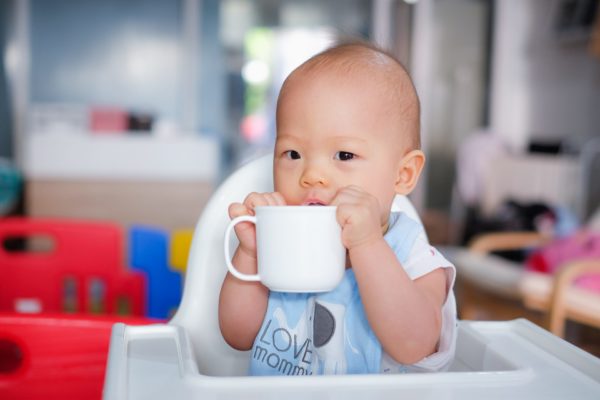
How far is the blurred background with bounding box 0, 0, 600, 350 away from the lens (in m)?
3.74

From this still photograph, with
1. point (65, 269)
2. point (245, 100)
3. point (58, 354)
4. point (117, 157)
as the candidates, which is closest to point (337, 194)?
point (58, 354)

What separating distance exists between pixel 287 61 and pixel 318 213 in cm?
481

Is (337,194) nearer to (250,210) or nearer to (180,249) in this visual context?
(250,210)

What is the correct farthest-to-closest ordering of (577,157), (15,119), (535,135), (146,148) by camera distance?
1. (535,135)
2. (15,119)
3. (577,157)
4. (146,148)

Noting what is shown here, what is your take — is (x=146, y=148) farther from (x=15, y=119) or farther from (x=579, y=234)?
(x=579, y=234)

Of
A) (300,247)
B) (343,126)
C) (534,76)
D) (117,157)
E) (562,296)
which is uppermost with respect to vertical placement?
(534,76)

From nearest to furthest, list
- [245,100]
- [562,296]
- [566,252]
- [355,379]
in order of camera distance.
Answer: [355,379] → [562,296] → [566,252] → [245,100]

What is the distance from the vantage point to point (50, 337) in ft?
3.38

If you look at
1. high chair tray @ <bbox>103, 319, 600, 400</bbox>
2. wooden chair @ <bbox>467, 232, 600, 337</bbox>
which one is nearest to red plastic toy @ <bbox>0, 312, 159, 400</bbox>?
high chair tray @ <bbox>103, 319, 600, 400</bbox>

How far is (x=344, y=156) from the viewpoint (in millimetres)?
808

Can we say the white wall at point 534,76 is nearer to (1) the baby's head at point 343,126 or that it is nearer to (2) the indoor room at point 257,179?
(2) the indoor room at point 257,179

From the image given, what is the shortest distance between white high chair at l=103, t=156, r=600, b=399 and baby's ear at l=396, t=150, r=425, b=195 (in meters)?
0.14

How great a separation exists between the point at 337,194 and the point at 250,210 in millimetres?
104

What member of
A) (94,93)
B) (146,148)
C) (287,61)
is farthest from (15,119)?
(287,61)
